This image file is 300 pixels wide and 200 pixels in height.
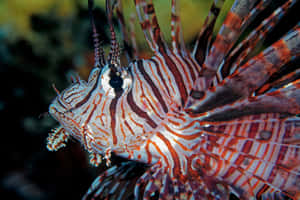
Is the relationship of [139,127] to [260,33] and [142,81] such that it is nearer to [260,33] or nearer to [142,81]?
[142,81]

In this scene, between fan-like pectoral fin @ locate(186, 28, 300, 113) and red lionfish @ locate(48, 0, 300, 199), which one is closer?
fan-like pectoral fin @ locate(186, 28, 300, 113)

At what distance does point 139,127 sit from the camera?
88.1 inches

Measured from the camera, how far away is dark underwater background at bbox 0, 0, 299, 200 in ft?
10.9

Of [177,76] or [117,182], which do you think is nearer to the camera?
[177,76]

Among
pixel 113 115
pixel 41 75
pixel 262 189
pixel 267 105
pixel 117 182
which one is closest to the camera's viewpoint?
pixel 267 105

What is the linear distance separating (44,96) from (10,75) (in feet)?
2.11

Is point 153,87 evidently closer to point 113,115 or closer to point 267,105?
point 113,115

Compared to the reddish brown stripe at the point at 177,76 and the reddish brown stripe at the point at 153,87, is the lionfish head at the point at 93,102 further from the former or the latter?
the reddish brown stripe at the point at 177,76

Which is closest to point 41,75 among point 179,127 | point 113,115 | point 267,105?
point 113,115

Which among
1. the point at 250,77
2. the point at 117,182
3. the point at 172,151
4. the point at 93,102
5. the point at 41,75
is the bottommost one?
the point at 117,182

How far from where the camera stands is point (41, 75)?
4000mm

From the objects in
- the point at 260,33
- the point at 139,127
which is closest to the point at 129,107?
the point at 139,127

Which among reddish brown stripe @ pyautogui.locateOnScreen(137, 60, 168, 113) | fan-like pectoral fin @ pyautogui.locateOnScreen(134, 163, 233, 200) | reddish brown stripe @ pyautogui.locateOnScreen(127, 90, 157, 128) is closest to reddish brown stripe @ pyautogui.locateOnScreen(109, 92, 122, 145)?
reddish brown stripe @ pyautogui.locateOnScreen(127, 90, 157, 128)

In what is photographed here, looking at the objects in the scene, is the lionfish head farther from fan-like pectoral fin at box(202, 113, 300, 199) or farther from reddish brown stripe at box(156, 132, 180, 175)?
fan-like pectoral fin at box(202, 113, 300, 199)
